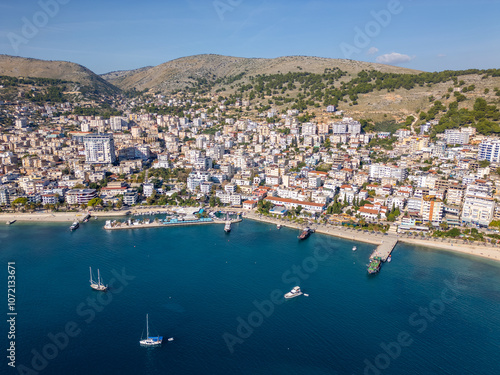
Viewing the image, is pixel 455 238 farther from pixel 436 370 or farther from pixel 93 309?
pixel 93 309

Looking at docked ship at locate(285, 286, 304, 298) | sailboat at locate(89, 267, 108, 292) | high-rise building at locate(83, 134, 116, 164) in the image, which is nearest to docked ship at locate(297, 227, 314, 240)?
docked ship at locate(285, 286, 304, 298)

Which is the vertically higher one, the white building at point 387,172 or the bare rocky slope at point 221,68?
the bare rocky slope at point 221,68

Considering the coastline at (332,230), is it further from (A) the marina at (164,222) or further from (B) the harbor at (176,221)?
(A) the marina at (164,222)

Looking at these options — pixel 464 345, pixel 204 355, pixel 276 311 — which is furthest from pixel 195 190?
pixel 464 345

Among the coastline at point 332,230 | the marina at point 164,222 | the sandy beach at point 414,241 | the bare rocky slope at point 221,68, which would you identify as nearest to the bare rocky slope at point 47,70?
the bare rocky slope at point 221,68

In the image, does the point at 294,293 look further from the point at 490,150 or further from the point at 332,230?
the point at 490,150

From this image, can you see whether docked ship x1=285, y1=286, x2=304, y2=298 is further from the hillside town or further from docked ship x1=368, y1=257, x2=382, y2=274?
the hillside town
